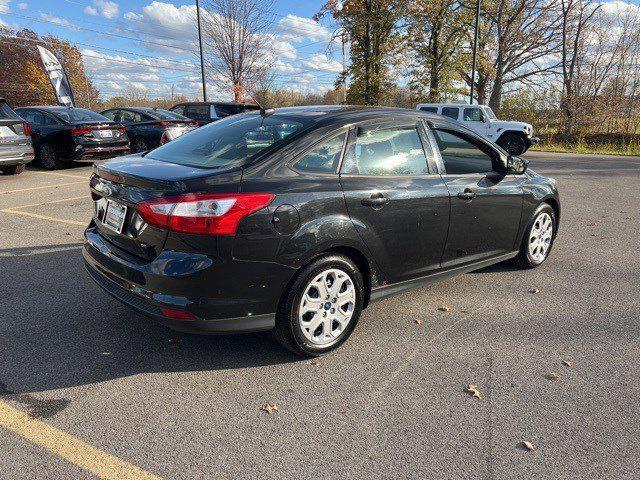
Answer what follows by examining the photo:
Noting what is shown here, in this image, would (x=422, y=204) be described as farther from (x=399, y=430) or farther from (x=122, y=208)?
(x=122, y=208)

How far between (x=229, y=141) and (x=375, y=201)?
45.3 inches

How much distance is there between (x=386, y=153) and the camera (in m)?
3.75

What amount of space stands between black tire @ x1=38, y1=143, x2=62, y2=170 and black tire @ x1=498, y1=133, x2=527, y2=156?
50.8 ft

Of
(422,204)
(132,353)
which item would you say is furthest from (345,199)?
(132,353)

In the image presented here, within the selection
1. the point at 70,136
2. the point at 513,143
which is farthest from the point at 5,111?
the point at 513,143

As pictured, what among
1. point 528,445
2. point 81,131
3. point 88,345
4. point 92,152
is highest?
point 81,131

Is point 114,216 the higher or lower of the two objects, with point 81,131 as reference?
lower

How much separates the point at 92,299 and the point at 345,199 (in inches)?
95.3

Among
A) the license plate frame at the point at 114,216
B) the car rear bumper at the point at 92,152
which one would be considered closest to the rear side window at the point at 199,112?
the car rear bumper at the point at 92,152

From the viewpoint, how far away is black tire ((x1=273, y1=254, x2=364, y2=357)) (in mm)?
3193

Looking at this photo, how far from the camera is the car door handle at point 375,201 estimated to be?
11.4ft

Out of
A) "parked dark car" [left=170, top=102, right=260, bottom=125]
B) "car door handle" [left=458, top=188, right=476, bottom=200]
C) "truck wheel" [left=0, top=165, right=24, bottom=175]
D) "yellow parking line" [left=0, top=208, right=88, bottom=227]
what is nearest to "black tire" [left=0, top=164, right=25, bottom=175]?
"truck wheel" [left=0, top=165, right=24, bottom=175]

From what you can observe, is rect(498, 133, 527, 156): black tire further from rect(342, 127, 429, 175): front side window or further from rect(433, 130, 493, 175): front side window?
rect(342, 127, 429, 175): front side window

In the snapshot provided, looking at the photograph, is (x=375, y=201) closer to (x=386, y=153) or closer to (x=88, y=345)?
(x=386, y=153)
